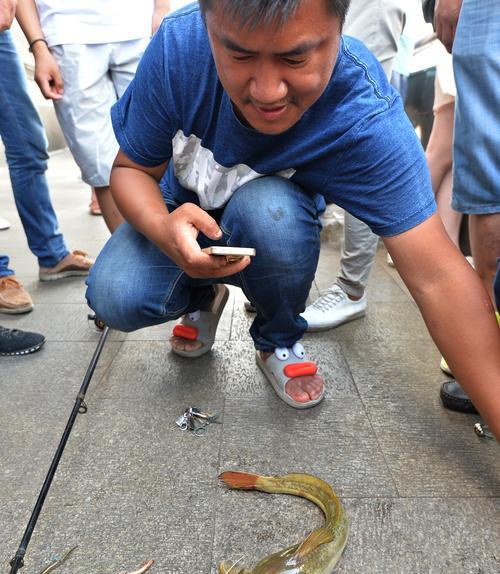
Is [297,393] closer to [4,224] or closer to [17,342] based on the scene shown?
[17,342]

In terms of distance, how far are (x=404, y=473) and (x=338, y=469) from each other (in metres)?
0.18

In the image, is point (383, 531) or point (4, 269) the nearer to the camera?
point (383, 531)

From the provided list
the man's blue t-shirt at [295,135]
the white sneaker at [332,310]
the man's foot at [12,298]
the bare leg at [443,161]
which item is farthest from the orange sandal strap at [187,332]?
the bare leg at [443,161]

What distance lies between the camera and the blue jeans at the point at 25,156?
7.92 feet

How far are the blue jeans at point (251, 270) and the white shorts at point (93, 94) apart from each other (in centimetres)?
78

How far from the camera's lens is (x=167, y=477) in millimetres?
1363

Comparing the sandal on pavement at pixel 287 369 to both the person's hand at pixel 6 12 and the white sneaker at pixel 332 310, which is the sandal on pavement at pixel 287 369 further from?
the person's hand at pixel 6 12

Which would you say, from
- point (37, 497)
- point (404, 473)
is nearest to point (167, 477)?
point (37, 497)

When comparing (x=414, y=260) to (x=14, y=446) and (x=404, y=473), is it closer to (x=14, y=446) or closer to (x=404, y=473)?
(x=404, y=473)

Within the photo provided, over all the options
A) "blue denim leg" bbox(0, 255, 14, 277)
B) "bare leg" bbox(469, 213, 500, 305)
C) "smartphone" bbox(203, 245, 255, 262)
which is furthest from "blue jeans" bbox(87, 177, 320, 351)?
"blue denim leg" bbox(0, 255, 14, 277)

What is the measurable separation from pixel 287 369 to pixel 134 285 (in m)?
0.60

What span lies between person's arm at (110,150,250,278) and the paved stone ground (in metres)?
0.55

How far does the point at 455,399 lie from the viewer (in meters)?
1.62

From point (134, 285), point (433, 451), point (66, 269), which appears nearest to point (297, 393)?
point (433, 451)
